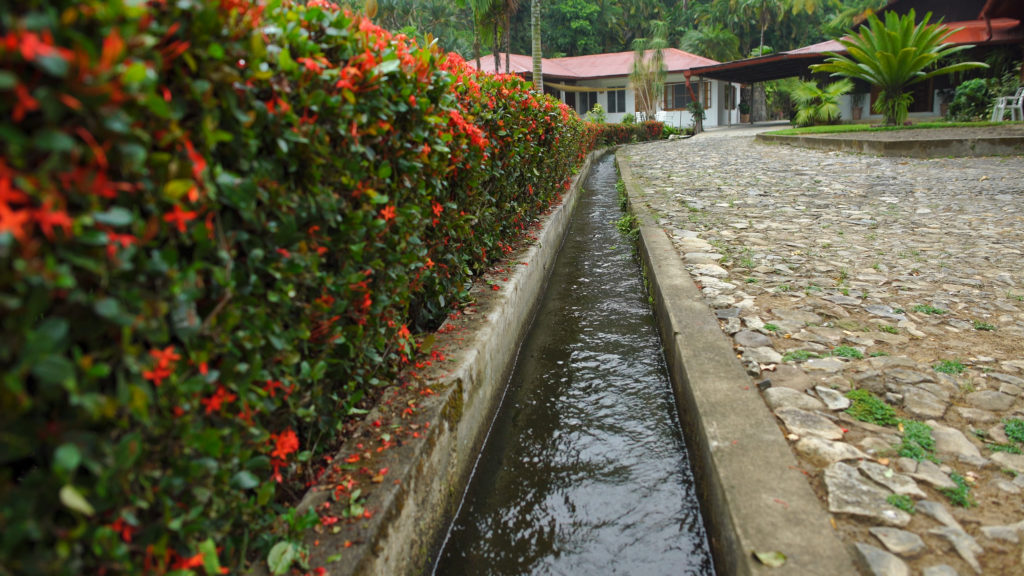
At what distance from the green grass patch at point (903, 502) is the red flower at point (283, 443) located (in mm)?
1953

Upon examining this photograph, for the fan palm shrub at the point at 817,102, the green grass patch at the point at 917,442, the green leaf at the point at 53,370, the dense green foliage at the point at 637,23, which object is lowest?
the green grass patch at the point at 917,442

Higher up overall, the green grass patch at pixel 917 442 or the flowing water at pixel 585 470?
the green grass patch at pixel 917 442

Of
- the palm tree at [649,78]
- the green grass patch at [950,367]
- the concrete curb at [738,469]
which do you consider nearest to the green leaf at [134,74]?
the concrete curb at [738,469]

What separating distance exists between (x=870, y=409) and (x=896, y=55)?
16453 millimetres

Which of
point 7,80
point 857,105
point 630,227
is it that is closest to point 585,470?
point 7,80

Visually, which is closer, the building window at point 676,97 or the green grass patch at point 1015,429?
the green grass patch at point 1015,429

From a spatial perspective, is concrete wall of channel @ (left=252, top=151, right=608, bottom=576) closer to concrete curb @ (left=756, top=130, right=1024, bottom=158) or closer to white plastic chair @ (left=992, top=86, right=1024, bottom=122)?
concrete curb @ (left=756, top=130, right=1024, bottom=158)

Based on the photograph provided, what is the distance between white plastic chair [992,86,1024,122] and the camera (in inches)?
603

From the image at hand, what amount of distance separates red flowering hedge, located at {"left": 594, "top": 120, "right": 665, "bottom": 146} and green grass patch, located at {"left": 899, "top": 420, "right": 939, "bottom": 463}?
2033cm

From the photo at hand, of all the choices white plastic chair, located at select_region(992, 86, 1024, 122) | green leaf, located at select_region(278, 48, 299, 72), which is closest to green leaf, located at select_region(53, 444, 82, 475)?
green leaf, located at select_region(278, 48, 299, 72)

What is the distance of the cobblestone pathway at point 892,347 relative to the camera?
6.51 feet

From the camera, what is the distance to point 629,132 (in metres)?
25.6

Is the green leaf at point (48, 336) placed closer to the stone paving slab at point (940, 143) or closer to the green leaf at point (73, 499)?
the green leaf at point (73, 499)

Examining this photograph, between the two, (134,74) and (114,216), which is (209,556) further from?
(134,74)
